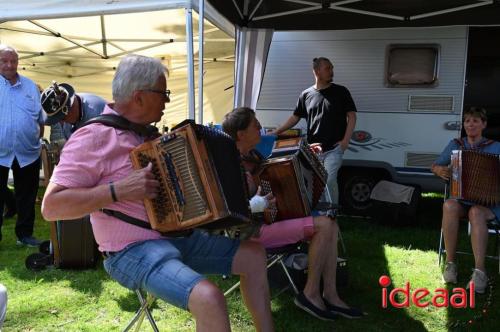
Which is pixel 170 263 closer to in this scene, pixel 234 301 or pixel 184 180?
pixel 184 180

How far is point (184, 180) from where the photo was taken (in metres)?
1.71

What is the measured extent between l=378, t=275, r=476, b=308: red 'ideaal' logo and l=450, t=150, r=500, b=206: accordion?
619mm

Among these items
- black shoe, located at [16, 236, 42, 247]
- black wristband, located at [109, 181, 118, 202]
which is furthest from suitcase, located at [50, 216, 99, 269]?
black wristband, located at [109, 181, 118, 202]

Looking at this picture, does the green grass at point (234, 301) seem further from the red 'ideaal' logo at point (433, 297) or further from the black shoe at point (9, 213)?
the black shoe at point (9, 213)

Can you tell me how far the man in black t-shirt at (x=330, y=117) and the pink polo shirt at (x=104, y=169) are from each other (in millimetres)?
3184

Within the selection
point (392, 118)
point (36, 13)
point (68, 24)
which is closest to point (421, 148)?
Result: point (392, 118)

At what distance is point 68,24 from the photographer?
237 inches

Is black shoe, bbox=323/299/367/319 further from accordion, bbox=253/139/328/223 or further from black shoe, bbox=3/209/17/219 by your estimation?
black shoe, bbox=3/209/17/219

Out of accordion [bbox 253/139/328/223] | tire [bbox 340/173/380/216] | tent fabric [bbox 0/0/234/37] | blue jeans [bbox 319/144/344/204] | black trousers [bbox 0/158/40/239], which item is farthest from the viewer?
Result: tire [bbox 340/173/380/216]

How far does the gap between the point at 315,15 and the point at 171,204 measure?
4.42 m

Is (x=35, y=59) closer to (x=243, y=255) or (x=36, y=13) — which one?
(x=36, y=13)

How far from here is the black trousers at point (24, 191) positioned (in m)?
4.26

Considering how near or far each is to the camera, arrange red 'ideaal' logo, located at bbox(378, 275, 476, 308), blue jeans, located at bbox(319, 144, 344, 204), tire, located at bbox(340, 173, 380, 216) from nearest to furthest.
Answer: red 'ideaal' logo, located at bbox(378, 275, 476, 308) < blue jeans, located at bbox(319, 144, 344, 204) < tire, located at bbox(340, 173, 380, 216)

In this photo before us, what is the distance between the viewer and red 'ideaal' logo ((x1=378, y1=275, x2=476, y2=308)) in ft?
9.96
